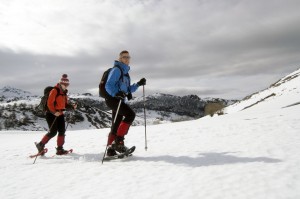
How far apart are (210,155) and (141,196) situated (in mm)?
2976

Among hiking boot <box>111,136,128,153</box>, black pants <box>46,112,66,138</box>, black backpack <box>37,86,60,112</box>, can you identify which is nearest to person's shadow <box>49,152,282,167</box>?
hiking boot <box>111,136,128,153</box>

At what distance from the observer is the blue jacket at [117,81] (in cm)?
755

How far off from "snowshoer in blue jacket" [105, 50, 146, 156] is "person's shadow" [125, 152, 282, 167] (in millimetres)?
605

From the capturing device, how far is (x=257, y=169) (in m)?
5.33

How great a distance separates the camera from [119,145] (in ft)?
25.8

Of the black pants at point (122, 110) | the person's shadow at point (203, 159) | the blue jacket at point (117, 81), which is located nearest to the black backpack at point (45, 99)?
the person's shadow at point (203, 159)

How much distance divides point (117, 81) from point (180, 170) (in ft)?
9.75

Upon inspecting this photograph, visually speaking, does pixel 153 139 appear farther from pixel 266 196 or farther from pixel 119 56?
pixel 266 196

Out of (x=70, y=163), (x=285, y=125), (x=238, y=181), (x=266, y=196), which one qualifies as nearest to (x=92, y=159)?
(x=70, y=163)

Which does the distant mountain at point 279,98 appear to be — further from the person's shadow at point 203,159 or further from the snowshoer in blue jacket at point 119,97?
the snowshoer in blue jacket at point 119,97

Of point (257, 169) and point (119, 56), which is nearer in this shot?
point (257, 169)

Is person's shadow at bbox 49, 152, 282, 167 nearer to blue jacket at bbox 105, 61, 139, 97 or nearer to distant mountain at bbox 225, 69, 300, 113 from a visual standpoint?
blue jacket at bbox 105, 61, 139, 97

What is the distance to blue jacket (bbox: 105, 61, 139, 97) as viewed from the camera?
755 cm

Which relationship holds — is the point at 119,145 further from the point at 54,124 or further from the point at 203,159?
the point at 54,124
